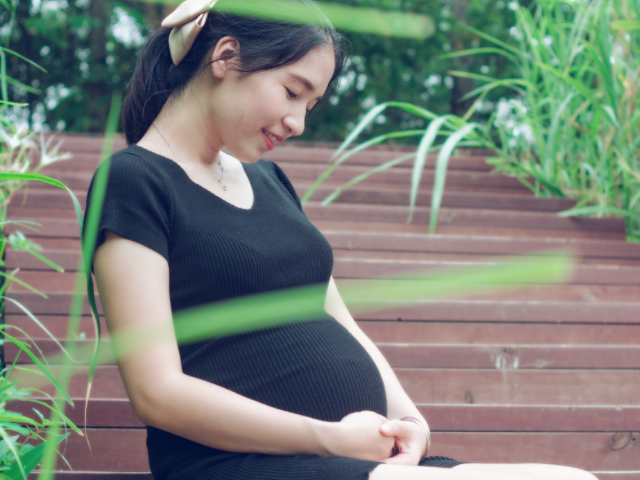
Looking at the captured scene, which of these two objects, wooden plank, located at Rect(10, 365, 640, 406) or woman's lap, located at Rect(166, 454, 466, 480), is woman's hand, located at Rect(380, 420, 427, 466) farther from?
wooden plank, located at Rect(10, 365, 640, 406)

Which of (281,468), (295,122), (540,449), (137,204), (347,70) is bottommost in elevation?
(540,449)

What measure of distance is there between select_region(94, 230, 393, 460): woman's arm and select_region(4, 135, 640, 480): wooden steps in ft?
1.59

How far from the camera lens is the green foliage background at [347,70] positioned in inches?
267

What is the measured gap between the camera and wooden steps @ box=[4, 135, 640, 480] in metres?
1.46

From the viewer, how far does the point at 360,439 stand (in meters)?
→ 0.86

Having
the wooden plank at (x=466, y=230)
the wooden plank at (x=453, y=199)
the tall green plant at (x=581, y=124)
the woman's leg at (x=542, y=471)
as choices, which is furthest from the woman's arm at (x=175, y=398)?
the wooden plank at (x=453, y=199)

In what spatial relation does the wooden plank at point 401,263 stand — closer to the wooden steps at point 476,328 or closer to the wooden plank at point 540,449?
the wooden steps at point 476,328

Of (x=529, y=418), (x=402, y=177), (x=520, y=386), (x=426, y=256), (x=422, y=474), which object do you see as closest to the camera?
(x=422, y=474)

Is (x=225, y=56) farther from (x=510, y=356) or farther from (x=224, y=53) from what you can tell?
(x=510, y=356)

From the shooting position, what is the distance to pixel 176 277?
936 millimetres

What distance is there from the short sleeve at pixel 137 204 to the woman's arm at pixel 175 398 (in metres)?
0.02

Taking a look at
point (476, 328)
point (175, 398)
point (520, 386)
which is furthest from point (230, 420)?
point (476, 328)

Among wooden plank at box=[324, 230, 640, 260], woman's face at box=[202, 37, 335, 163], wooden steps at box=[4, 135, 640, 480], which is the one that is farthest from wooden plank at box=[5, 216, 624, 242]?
woman's face at box=[202, 37, 335, 163]

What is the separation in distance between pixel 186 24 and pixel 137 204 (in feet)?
1.23
